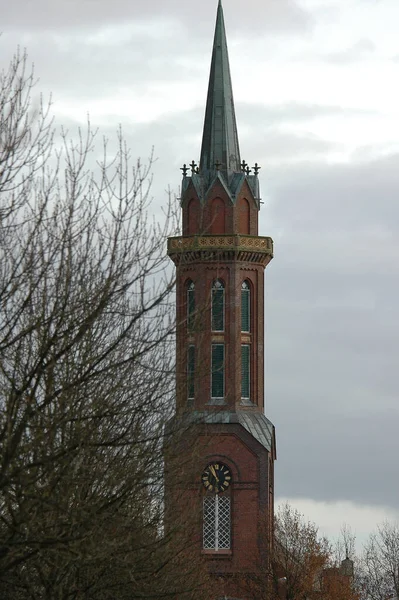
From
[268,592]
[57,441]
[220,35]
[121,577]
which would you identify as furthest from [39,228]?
[220,35]

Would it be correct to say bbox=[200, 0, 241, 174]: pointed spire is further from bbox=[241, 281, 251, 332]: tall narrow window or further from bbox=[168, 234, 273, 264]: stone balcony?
bbox=[241, 281, 251, 332]: tall narrow window

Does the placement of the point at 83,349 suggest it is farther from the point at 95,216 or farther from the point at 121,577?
the point at 121,577

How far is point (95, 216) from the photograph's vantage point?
2238cm

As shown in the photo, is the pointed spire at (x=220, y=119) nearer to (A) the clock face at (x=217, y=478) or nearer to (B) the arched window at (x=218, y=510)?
(A) the clock face at (x=217, y=478)

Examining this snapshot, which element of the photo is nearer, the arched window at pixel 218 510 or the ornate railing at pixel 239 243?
the arched window at pixel 218 510

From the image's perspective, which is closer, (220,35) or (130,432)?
(130,432)

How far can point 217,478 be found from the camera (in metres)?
69.1

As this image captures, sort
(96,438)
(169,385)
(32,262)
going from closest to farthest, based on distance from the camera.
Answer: (32,262) < (96,438) < (169,385)

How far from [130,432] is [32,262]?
3.65 m

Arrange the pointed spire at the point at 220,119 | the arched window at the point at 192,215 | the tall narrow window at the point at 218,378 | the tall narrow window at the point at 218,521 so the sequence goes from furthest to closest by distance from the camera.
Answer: the pointed spire at the point at 220,119 < the arched window at the point at 192,215 < the tall narrow window at the point at 218,378 < the tall narrow window at the point at 218,521

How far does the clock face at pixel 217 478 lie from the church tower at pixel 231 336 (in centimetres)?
4

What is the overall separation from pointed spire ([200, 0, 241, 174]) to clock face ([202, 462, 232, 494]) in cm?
1360

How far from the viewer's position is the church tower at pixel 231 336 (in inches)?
2712

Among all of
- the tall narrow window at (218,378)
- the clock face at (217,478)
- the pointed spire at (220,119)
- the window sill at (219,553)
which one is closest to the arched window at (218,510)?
the clock face at (217,478)
